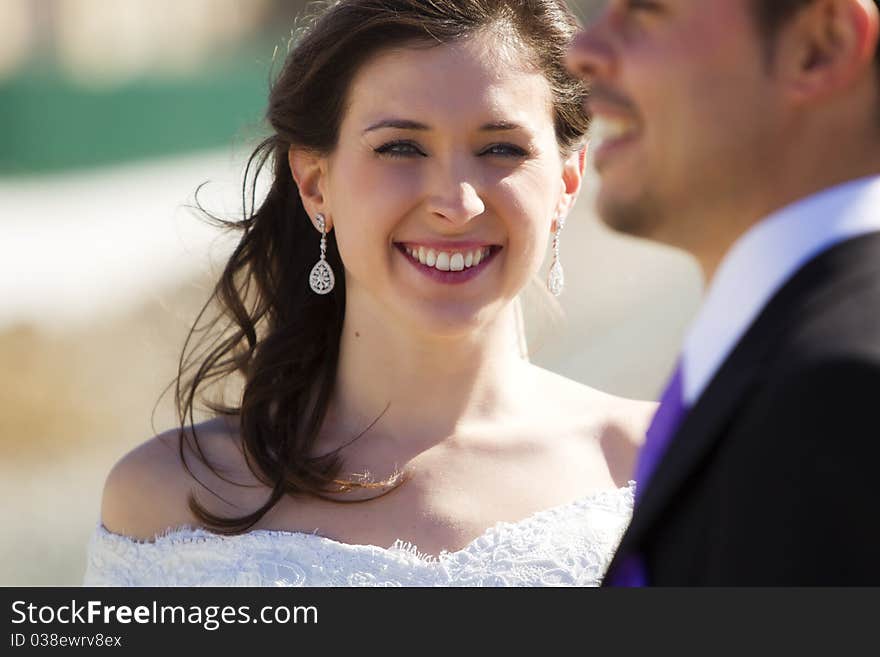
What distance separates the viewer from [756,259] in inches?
62.5

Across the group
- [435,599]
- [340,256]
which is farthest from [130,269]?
[435,599]

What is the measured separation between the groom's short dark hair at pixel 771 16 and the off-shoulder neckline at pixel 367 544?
5.85 ft

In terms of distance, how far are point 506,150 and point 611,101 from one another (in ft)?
4.63

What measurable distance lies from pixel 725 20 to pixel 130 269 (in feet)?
36.0

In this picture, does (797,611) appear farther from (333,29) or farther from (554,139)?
(333,29)

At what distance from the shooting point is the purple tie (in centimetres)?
164

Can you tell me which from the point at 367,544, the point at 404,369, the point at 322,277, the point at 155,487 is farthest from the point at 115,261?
the point at 367,544

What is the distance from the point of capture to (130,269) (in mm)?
12227

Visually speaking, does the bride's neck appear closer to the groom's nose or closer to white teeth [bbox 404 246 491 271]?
white teeth [bbox 404 246 491 271]

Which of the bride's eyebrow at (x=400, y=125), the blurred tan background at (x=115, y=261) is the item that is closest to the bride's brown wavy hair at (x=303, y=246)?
the bride's eyebrow at (x=400, y=125)

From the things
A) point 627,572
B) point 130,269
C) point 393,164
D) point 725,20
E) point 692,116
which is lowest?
point 130,269

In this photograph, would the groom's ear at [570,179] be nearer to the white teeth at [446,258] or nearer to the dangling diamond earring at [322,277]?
the white teeth at [446,258]

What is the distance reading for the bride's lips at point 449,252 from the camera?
3.16 meters

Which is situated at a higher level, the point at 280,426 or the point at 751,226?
the point at 751,226
